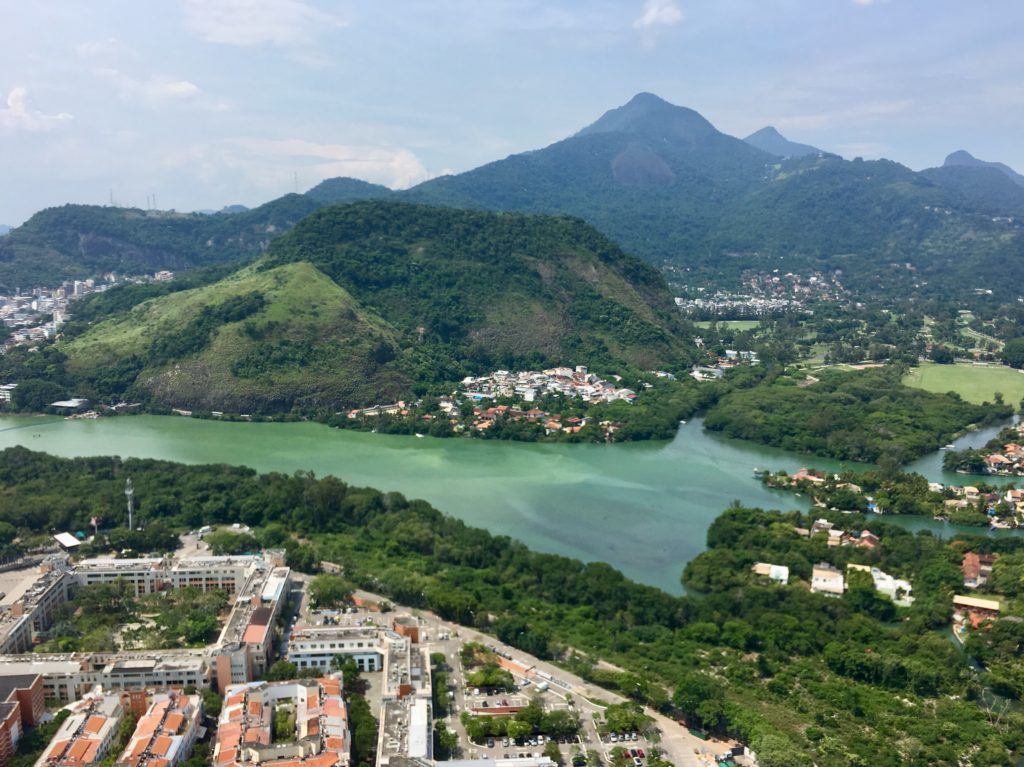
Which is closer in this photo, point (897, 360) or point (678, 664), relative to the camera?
point (678, 664)

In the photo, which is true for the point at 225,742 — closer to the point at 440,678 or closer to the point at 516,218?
the point at 440,678

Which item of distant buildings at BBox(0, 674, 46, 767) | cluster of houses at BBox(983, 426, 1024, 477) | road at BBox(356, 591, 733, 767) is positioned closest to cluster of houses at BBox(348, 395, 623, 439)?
cluster of houses at BBox(983, 426, 1024, 477)

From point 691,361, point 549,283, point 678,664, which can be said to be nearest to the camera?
point 678,664

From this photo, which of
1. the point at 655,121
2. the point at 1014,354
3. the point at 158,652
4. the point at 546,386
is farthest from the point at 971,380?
the point at 655,121

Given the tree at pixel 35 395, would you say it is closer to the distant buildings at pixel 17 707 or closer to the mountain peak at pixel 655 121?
the distant buildings at pixel 17 707

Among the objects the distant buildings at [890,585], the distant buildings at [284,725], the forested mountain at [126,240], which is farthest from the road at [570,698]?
the forested mountain at [126,240]

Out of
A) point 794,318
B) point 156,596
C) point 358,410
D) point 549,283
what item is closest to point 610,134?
point 794,318
